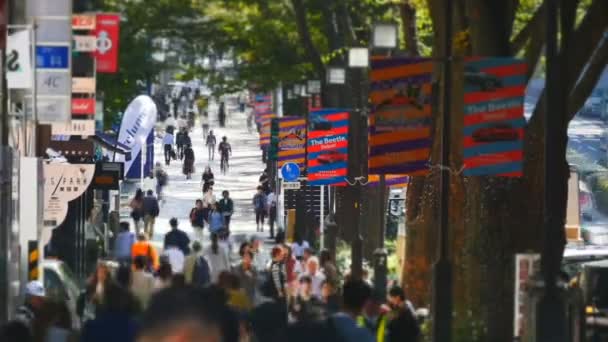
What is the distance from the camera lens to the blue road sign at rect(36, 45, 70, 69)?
21547 millimetres

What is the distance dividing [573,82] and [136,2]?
809 inches

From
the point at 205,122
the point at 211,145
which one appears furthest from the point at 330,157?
the point at 205,122

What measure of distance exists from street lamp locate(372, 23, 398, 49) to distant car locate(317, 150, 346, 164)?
10.0 meters

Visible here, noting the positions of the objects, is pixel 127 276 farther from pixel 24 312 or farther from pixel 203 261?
pixel 203 261

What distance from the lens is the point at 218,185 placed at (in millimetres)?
61031

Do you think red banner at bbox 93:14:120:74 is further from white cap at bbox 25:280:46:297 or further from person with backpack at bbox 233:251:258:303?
white cap at bbox 25:280:46:297

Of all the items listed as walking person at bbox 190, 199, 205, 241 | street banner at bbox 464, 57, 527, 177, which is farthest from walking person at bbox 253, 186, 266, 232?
street banner at bbox 464, 57, 527, 177

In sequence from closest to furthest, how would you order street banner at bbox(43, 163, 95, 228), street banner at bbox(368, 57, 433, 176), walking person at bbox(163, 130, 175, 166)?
1. street banner at bbox(368, 57, 433, 176)
2. street banner at bbox(43, 163, 95, 228)
3. walking person at bbox(163, 130, 175, 166)

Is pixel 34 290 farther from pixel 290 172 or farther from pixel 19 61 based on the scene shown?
pixel 290 172

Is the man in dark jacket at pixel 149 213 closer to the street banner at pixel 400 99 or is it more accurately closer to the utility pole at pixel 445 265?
the street banner at pixel 400 99

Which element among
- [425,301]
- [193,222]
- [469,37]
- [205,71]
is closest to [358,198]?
[193,222]

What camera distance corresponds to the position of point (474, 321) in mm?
24625

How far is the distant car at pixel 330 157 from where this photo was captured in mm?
38062

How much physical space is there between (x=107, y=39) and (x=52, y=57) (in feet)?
15.1
